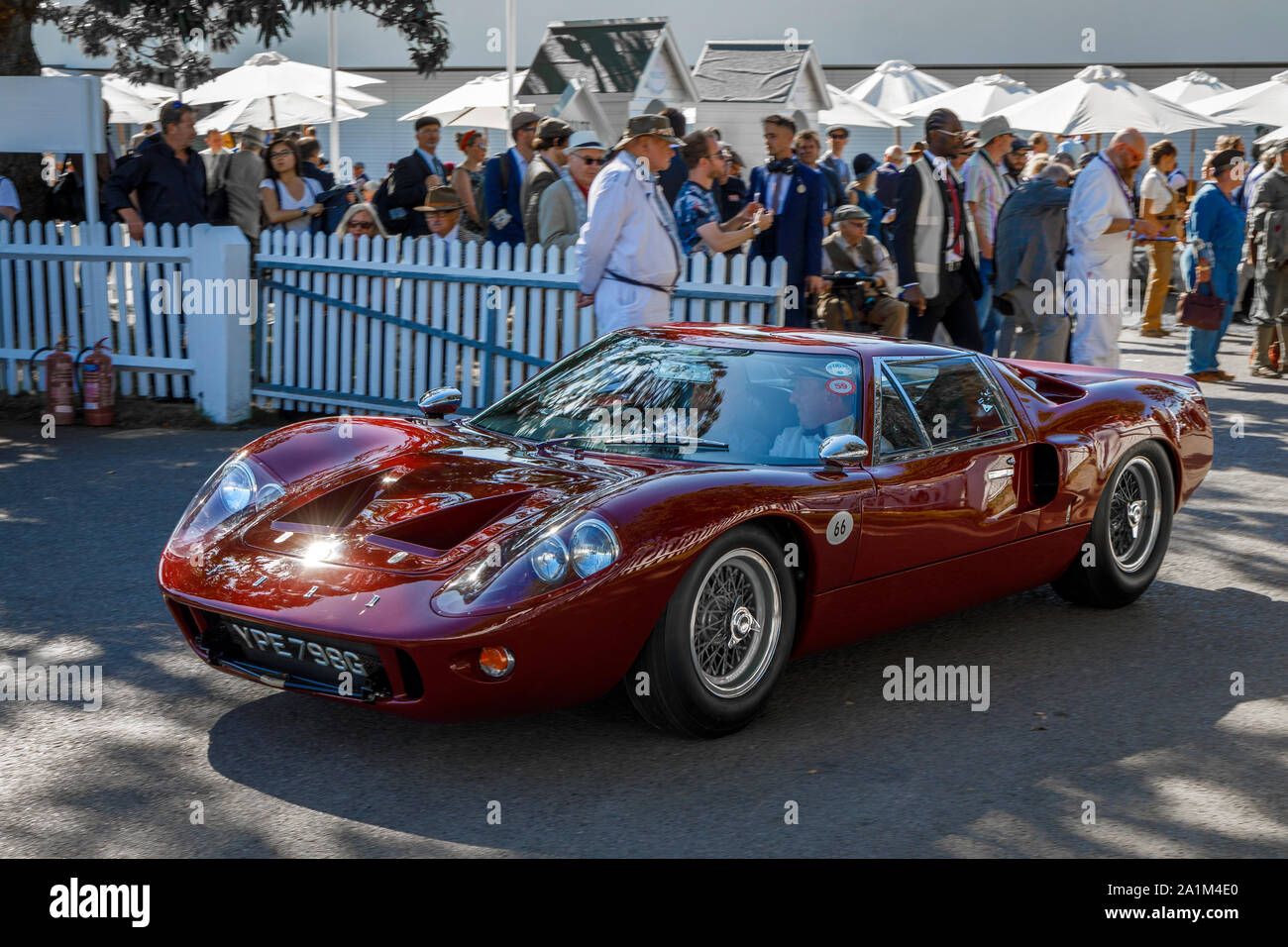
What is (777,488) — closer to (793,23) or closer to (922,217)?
(922,217)

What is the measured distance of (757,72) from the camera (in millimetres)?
18812

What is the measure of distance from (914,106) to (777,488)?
1732cm

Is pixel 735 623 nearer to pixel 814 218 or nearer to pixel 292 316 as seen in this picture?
pixel 814 218

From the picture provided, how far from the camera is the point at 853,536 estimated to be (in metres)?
4.63

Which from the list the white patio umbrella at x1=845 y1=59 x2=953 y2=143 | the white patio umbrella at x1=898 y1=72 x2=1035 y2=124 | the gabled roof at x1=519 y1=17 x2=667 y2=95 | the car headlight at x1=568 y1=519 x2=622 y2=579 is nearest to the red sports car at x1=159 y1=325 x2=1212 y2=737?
the car headlight at x1=568 y1=519 x2=622 y2=579

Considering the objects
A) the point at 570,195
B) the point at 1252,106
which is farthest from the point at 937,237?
the point at 1252,106

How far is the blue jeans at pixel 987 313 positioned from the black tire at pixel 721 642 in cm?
752

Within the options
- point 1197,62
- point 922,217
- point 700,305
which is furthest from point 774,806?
point 1197,62

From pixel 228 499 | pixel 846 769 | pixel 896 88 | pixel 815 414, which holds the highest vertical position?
pixel 896 88

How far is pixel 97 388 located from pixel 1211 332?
9.02 metres

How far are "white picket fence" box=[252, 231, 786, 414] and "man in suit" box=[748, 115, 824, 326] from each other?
44 centimetres

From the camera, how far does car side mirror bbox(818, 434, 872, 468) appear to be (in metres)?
4.57

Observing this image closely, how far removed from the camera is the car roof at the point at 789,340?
202 inches

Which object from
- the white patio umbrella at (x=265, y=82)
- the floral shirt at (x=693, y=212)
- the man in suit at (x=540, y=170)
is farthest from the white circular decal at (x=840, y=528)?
the white patio umbrella at (x=265, y=82)
